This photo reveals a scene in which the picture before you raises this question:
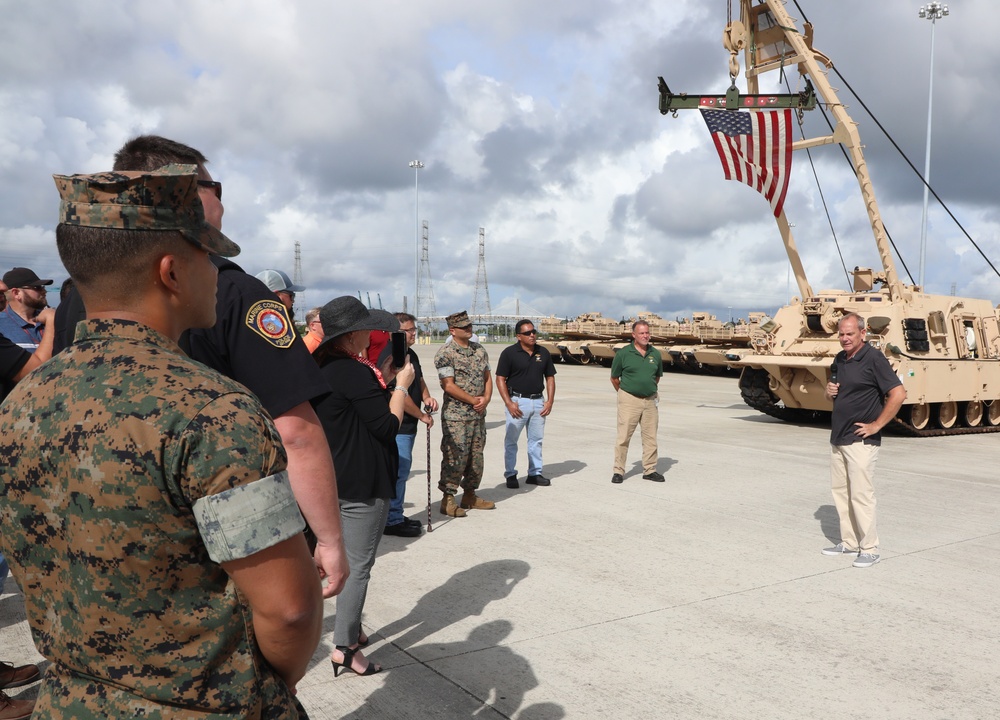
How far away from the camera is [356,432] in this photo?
380 centimetres

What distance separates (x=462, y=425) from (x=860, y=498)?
331cm

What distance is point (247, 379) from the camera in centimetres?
225

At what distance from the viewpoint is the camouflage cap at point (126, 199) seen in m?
1.41

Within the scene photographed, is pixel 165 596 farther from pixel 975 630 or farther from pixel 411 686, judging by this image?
pixel 975 630

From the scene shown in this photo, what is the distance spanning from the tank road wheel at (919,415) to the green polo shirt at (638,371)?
22.3 ft

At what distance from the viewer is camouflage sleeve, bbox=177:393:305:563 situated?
4.25 ft

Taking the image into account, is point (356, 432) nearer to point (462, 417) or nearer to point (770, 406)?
point (462, 417)

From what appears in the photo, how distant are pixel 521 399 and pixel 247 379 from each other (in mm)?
6658

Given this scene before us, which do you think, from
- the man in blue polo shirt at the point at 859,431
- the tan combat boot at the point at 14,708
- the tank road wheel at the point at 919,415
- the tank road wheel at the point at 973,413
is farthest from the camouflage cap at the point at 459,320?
the tank road wheel at the point at 973,413

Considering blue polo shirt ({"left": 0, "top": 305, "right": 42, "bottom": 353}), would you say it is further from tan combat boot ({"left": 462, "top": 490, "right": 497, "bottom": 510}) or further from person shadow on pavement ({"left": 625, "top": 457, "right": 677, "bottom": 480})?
person shadow on pavement ({"left": 625, "top": 457, "right": 677, "bottom": 480})

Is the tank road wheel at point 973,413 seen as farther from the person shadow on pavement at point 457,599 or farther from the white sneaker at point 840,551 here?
the person shadow on pavement at point 457,599

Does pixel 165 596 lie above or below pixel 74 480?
below

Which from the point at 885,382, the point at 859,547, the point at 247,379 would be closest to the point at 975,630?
the point at 859,547

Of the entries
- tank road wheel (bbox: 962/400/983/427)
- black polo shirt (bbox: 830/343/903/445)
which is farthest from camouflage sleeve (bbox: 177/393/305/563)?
tank road wheel (bbox: 962/400/983/427)
